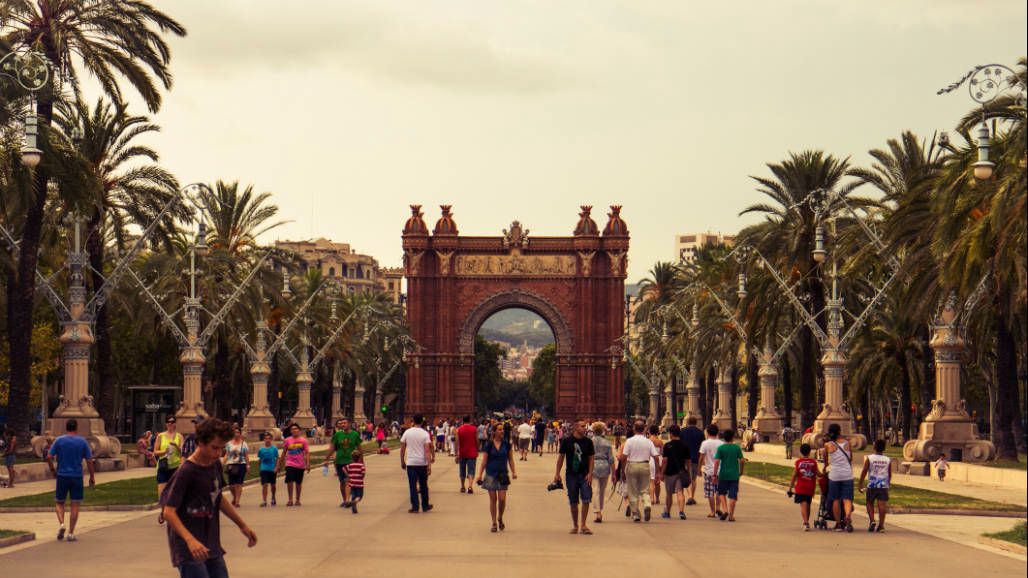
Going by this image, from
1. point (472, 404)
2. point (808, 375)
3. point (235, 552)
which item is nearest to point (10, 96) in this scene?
point (235, 552)

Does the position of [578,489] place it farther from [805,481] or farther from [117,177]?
[117,177]

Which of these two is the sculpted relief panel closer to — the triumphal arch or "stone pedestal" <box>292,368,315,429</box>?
the triumphal arch

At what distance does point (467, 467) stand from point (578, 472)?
424 inches

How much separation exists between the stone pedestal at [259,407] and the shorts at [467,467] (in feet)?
87.4

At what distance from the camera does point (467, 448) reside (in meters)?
29.9

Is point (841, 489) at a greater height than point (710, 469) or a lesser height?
lesser

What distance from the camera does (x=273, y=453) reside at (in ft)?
83.7

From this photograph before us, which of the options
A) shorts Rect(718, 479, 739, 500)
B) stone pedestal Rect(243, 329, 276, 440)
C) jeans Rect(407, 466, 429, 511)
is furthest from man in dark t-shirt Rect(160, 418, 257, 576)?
stone pedestal Rect(243, 329, 276, 440)

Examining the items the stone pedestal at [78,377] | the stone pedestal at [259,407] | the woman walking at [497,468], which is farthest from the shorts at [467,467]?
the stone pedestal at [259,407]

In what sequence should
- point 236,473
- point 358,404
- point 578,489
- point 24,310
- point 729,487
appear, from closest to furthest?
point 578,489, point 729,487, point 236,473, point 24,310, point 358,404

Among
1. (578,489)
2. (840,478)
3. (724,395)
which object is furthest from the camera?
(724,395)

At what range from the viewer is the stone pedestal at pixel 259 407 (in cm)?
5719

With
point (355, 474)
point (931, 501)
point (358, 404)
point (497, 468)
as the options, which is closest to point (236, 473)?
point (355, 474)

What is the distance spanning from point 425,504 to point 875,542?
8253mm
